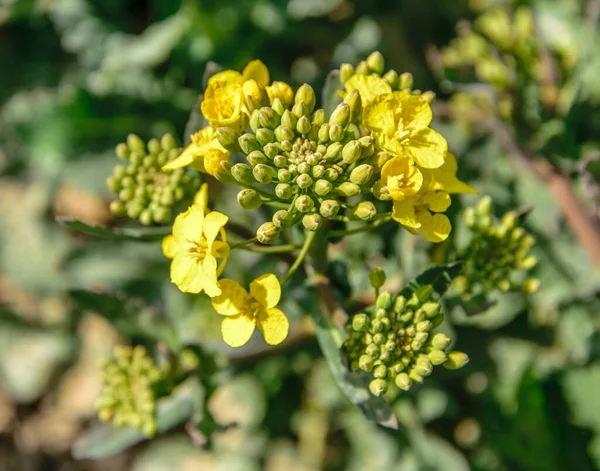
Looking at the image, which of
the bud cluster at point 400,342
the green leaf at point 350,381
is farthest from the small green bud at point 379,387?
the green leaf at point 350,381

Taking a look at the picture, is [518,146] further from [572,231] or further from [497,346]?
[497,346]

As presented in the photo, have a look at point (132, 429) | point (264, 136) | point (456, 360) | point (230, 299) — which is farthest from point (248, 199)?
point (132, 429)

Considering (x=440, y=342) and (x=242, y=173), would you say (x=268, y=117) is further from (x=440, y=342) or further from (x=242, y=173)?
(x=440, y=342)

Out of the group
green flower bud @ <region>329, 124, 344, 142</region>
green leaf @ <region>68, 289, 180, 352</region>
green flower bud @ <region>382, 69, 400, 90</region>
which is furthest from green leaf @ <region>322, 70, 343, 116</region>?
green leaf @ <region>68, 289, 180, 352</region>

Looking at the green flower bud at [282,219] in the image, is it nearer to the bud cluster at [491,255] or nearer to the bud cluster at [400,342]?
the bud cluster at [400,342]

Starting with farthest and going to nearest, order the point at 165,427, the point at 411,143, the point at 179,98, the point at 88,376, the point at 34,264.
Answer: the point at 88,376 → the point at 34,264 → the point at 179,98 → the point at 165,427 → the point at 411,143

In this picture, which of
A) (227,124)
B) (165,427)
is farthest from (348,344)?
(165,427)

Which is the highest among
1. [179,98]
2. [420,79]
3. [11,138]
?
[420,79]
